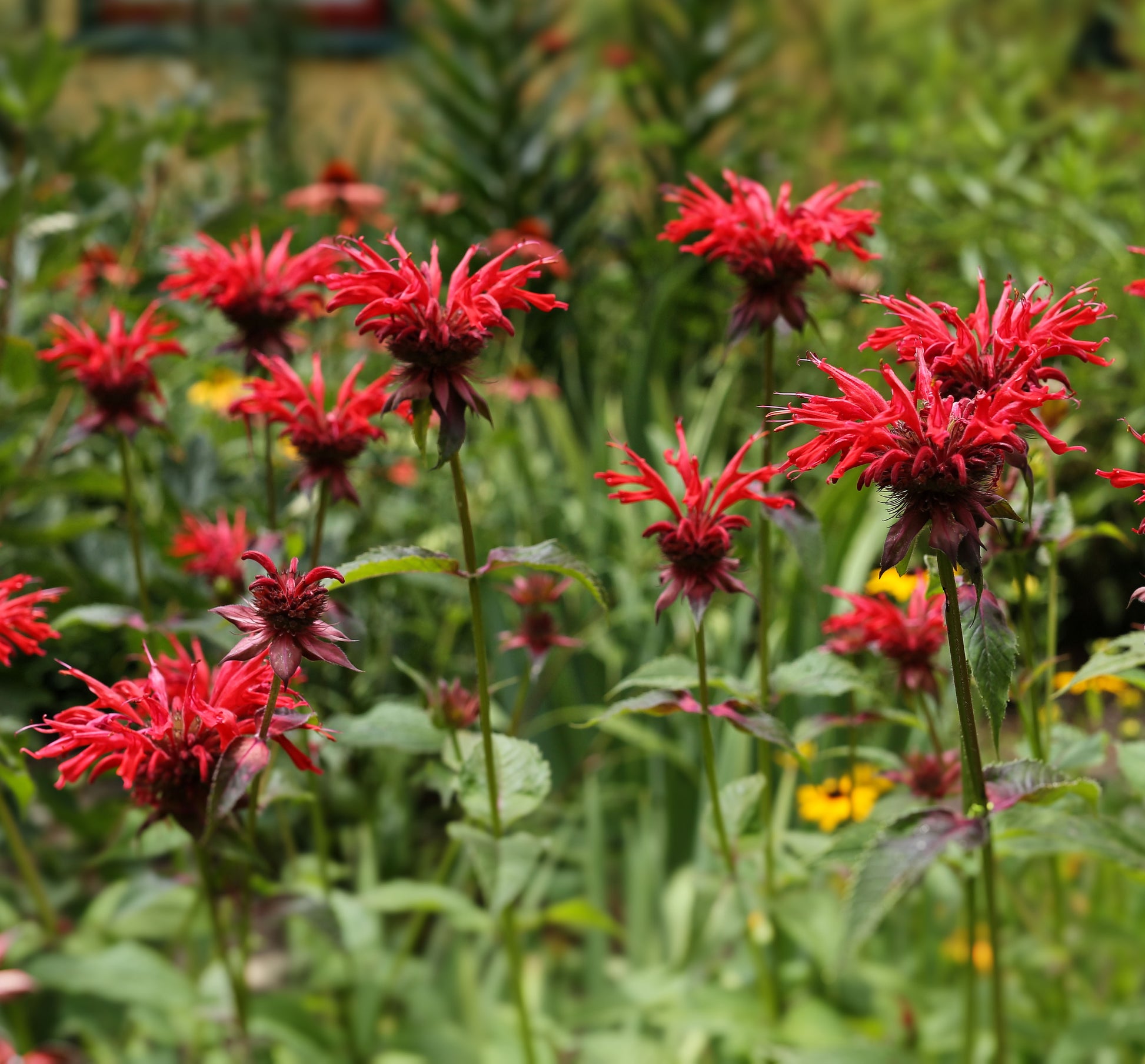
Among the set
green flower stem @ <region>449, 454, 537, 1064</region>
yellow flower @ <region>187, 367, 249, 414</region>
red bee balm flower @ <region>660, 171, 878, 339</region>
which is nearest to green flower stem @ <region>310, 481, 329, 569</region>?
green flower stem @ <region>449, 454, 537, 1064</region>

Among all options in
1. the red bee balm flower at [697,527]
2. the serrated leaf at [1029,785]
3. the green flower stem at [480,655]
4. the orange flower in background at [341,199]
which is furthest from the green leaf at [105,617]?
the orange flower in background at [341,199]

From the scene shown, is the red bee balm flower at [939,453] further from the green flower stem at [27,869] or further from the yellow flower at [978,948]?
the yellow flower at [978,948]

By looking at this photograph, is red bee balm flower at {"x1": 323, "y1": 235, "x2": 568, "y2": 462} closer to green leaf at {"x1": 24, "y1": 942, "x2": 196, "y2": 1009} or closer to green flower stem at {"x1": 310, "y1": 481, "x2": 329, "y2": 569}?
green flower stem at {"x1": 310, "y1": 481, "x2": 329, "y2": 569}

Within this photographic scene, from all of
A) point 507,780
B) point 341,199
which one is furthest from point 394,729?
point 341,199

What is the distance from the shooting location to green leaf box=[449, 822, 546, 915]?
2.48 ft

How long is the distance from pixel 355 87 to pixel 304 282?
462cm

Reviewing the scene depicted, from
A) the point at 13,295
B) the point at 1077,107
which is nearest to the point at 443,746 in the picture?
the point at 13,295

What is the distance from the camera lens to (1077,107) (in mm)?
4277

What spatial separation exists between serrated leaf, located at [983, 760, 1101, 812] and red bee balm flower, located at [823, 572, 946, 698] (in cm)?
20

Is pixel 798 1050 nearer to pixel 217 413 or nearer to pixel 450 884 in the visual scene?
pixel 450 884

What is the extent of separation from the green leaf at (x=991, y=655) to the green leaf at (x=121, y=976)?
34.0 inches

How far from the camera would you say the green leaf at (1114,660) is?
648mm

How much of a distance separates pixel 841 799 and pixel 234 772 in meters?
0.66

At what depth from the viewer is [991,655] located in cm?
57
